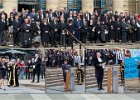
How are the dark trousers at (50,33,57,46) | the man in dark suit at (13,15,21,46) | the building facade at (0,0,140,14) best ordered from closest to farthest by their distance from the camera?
the man in dark suit at (13,15,21,46)
the dark trousers at (50,33,57,46)
the building facade at (0,0,140,14)

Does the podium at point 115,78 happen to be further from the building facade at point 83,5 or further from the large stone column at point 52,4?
the large stone column at point 52,4

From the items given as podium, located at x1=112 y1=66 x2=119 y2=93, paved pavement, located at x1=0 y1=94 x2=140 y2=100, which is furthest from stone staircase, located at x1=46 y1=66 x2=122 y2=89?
paved pavement, located at x1=0 y1=94 x2=140 y2=100

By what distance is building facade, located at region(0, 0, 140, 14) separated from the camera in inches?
1715

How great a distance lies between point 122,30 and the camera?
116 feet

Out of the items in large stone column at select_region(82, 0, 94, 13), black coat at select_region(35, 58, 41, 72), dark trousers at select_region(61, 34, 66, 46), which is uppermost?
large stone column at select_region(82, 0, 94, 13)

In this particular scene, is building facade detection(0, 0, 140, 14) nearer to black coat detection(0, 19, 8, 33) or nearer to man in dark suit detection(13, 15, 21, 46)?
black coat detection(0, 19, 8, 33)

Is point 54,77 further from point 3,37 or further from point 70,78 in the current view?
point 3,37

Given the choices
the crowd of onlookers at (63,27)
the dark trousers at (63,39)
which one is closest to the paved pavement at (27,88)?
the crowd of onlookers at (63,27)

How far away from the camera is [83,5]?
45.1 metres

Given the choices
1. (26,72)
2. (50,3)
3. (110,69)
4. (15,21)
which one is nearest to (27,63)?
(26,72)

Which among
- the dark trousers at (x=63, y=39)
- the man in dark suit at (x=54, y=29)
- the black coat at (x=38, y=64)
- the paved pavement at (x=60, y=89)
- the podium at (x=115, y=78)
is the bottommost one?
the paved pavement at (x=60, y=89)

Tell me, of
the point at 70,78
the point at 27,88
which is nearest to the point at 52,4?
the point at 70,78

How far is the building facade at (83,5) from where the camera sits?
43.6 m

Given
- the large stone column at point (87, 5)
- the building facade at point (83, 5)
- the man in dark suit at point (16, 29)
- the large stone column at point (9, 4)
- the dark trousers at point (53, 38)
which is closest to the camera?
the man in dark suit at point (16, 29)
